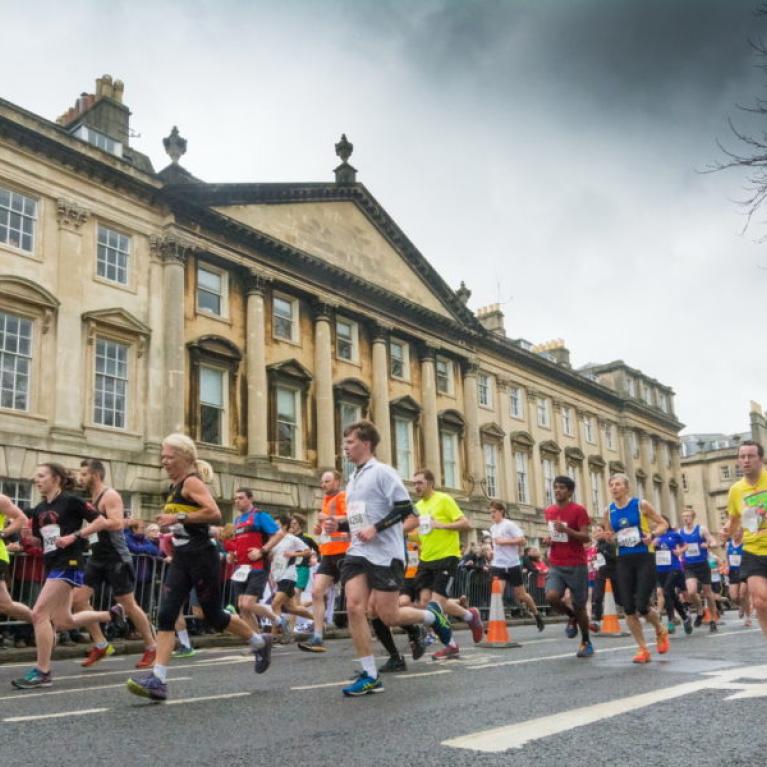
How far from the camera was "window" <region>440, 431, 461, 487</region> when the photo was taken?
3488 centimetres

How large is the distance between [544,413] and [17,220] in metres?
28.2

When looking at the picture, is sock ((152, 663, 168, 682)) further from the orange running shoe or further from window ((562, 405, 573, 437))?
window ((562, 405, 573, 437))

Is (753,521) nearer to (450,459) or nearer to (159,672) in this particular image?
(159,672)

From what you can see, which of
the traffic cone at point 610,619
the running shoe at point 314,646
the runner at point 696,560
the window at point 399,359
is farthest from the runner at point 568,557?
the window at point 399,359

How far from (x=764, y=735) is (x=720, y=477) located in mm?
78505

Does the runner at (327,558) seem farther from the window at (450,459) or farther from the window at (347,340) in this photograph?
the window at (450,459)

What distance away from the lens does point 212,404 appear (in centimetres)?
2519

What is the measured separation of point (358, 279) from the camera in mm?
30734

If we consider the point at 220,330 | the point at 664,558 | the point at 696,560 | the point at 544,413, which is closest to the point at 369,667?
the point at 664,558

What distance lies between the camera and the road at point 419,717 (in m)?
4.29

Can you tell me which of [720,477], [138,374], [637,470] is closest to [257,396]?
[138,374]

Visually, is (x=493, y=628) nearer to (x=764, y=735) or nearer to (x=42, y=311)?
(x=764, y=735)

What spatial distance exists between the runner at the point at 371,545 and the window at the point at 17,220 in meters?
16.6

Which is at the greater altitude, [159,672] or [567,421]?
[567,421]
